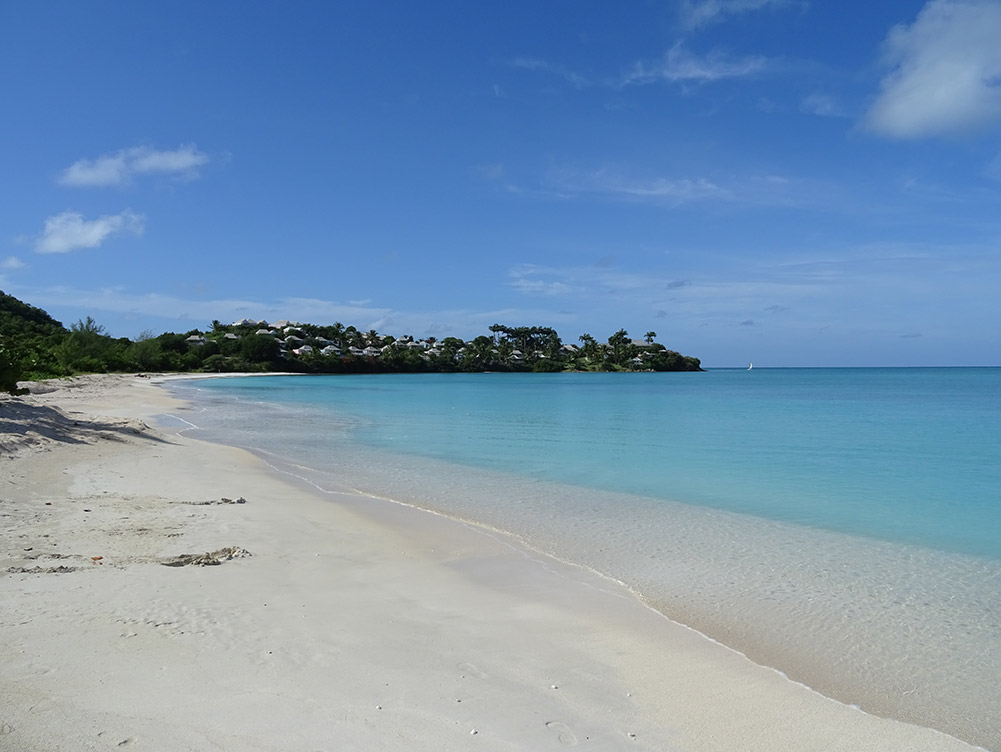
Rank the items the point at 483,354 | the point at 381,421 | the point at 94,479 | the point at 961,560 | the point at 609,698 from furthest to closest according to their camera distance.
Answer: the point at 483,354
the point at 381,421
the point at 94,479
the point at 961,560
the point at 609,698

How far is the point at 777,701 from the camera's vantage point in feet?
12.6

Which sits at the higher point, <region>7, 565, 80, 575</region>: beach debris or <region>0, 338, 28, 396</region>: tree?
<region>0, 338, 28, 396</region>: tree

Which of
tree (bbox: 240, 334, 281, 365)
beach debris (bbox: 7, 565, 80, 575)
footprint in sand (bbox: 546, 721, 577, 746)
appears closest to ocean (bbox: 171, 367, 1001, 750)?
footprint in sand (bbox: 546, 721, 577, 746)

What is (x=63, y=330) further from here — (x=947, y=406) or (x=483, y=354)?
(x=947, y=406)

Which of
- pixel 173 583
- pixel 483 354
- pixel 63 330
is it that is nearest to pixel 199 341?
pixel 63 330

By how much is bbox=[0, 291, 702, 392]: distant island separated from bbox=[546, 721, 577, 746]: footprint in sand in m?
41.3

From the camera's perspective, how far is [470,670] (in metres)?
3.98

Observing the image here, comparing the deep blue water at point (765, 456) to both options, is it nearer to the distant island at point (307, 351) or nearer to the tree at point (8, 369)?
the tree at point (8, 369)

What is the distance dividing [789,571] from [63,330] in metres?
82.5

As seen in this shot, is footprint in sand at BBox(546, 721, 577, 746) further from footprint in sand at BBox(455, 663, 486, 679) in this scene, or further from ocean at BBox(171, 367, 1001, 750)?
ocean at BBox(171, 367, 1001, 750)

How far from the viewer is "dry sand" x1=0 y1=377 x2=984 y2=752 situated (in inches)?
125

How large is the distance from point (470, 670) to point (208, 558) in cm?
324

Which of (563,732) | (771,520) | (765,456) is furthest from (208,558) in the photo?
(765,456)

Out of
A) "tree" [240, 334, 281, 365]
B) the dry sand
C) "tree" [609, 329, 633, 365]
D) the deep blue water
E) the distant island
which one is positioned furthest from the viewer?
"tree" [609, 329, 633, 365]
